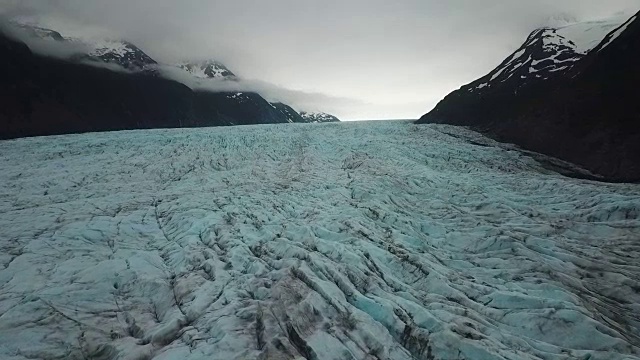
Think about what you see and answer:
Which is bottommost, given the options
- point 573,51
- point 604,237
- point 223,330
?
point 223,330

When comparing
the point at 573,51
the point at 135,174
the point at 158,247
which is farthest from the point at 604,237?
the point at 573,51

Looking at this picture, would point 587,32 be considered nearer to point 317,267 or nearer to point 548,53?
point 548,53

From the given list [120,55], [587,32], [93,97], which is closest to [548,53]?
[587,32]

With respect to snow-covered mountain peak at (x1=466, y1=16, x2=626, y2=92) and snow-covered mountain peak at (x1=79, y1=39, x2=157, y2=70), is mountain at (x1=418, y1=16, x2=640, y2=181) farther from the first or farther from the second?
snow-covered mountain peak at (x1=79, y1=39, x2=157, y2=70)

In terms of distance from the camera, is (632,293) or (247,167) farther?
(247,167)

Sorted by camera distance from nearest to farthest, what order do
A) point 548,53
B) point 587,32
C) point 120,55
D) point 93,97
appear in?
point 548,53, point 587,32, point 93,97, point 120,55

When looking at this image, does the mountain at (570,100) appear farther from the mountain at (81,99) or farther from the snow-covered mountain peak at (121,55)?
the snow-covered mountain peak at (121,55)

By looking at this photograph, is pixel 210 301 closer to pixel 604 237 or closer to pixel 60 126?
pixel 604 237
